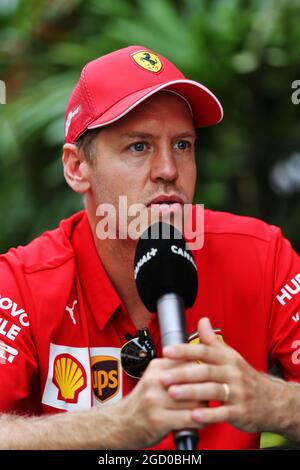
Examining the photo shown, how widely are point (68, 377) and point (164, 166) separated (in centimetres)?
70

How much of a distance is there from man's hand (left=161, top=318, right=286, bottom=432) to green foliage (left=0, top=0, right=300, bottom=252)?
2.43 m

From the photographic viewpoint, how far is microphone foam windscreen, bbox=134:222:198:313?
2007 mm

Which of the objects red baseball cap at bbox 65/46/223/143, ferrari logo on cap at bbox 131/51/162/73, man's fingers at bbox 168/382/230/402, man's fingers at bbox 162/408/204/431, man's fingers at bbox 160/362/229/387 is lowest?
man's fingers at bbox 162/408/204/431

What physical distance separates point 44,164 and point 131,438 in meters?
3.22

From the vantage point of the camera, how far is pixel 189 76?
439 cm

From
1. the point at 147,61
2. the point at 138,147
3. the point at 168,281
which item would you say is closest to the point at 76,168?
the point at 138,147

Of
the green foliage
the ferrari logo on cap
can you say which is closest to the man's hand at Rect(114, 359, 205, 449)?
the ferrari logo on cap

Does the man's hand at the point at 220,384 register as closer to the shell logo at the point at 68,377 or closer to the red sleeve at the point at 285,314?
the red sleeve at the point at 285,314

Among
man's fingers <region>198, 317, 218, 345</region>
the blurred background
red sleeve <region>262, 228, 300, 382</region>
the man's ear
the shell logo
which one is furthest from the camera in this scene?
the blurred background

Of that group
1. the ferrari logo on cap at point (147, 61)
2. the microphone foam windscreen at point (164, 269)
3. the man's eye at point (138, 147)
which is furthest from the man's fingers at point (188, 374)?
the ferrari logo on cap at point (147, 61)

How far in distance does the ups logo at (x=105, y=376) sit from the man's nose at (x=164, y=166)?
0.57 meters

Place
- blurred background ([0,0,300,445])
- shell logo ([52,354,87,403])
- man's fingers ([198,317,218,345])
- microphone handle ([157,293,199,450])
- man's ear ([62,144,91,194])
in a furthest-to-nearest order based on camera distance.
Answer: blurred background ([0,0,300,445]), man's ear ([62,144,91,194]), shell logo ([52,354,87,403]), man's fingers ([198,317,218,345]), microphone handle ([157,293,199,450])

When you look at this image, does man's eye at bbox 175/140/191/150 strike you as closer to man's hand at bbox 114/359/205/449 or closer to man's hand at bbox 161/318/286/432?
man's hand at bbox 161/318/286/432
